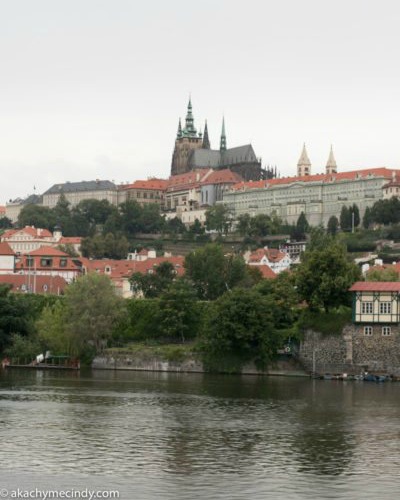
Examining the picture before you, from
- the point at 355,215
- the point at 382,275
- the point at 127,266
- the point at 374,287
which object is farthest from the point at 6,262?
the point at 355,215

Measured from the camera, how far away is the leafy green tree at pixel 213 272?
99.8 meters

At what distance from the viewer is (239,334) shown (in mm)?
71188

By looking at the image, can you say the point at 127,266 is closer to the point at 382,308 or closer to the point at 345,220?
the point at 382,308

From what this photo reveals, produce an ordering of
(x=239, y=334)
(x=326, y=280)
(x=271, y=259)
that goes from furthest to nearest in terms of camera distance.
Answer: (x=271, y=259) < (x=326, y=280) < (x=239, y=334)

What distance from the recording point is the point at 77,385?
206 feet

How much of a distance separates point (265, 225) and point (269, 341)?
4689 inches

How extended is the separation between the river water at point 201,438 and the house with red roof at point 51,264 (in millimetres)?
60462

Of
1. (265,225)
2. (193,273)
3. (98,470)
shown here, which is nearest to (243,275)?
(193,273)

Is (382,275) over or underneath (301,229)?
underneath

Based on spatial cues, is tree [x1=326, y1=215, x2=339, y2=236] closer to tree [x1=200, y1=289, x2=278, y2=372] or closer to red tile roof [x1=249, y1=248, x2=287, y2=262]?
red tile roof [x1=249, y1=248, x2=287, y2=262]

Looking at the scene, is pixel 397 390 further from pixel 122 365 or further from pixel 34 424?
pixel 34 424

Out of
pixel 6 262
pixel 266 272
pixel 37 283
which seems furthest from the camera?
pixel 6 262

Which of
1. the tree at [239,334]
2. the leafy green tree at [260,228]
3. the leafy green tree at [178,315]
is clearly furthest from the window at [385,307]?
the leafy green tree at [260,228]

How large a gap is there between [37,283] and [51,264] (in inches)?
742
